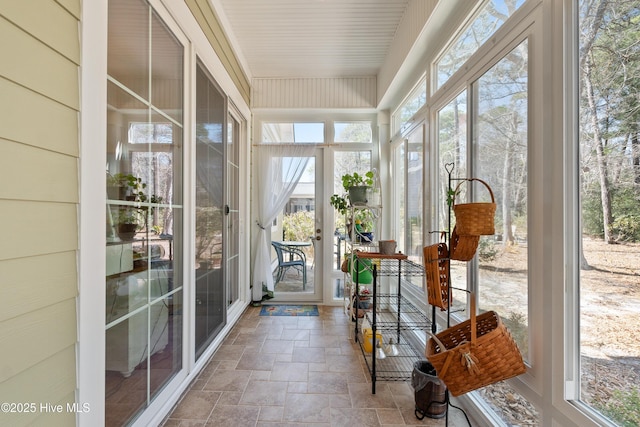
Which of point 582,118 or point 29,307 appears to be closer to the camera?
point 29,307

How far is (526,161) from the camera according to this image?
4.20ft

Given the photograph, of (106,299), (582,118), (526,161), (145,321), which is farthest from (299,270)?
(582,118)

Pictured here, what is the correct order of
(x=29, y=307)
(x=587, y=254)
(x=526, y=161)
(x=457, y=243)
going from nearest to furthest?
(x=29, y=307) < (x=587, y=254) < (x=526, y=161) < (x=457, y=243)

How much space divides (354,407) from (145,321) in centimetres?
134

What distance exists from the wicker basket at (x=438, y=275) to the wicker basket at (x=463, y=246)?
0.20 ft

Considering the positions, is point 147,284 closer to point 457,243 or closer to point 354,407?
point 354,407

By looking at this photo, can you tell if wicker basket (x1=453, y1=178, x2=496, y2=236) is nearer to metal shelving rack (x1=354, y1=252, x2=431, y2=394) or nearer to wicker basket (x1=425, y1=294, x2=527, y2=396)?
wicker basket (x1=425, y1=294, x2=527, y2=396)

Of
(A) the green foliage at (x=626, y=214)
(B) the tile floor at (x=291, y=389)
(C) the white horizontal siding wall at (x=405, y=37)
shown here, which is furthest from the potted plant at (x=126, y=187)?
(C) the white horizontal siding wall at (x=405, y=37)

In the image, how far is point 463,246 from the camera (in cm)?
138

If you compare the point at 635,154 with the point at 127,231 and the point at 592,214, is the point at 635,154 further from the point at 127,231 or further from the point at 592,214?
the point at 127,231

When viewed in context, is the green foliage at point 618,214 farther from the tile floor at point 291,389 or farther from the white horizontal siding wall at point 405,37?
the white horizontal siding wall at point 405,37

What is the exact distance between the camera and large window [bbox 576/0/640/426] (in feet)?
2.89

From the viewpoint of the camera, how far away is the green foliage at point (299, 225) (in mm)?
3746

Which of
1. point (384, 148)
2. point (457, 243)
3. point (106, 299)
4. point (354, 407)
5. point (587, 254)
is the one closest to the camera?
point (587, 254)
